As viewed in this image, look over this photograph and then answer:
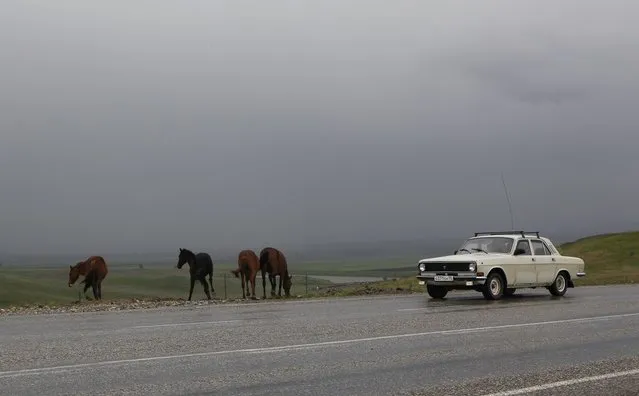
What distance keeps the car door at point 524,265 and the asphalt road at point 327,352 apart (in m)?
3.81

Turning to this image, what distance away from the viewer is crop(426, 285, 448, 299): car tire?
77.8 ft

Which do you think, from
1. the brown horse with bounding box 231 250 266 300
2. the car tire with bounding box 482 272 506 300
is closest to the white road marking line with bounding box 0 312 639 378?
the car tire with bounding box 482 272 506 300

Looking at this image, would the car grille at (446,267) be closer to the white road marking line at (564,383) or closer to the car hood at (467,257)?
the car hood at (467,257)

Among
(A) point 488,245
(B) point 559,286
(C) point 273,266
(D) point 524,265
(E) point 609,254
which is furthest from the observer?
(E) point 609,254

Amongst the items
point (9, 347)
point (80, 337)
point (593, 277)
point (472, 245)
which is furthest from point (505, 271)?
point (593, 277)

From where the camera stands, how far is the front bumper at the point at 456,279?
2234 cm

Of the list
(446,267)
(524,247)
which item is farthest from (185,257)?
(524,247)

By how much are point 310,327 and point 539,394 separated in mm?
6905

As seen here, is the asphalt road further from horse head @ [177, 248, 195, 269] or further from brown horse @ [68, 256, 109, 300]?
brown horse @ [68, 256, 109, 300]

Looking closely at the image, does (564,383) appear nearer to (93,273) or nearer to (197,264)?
(197,264)

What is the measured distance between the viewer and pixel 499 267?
75.6 ft

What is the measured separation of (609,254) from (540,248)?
30309mm

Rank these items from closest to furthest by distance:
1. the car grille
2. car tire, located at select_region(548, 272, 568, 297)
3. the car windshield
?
the car grille → the car windshield → car tire, located at select_region(548, 272, 568, 297)

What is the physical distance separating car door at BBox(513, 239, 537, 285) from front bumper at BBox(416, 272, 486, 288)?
1598 millimetres
